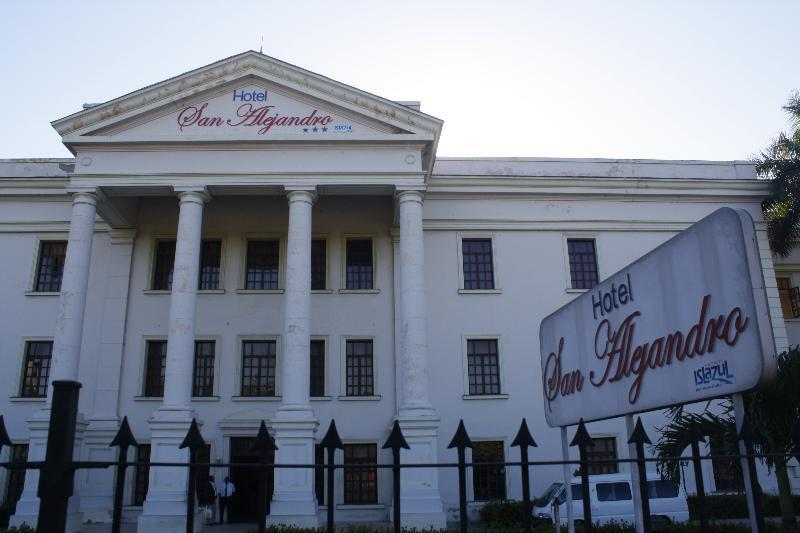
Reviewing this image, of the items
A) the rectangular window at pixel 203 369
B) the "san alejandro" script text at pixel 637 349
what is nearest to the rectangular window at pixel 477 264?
the rectangular window at pixel 203 369

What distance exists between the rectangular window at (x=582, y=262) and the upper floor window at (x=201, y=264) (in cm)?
1336

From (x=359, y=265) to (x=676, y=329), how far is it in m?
20.6

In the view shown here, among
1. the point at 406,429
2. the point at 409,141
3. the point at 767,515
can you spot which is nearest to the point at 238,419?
the point at 406,429

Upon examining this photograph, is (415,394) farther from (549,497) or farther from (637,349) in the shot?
(637,349)

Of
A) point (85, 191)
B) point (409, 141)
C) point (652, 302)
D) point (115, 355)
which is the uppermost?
point (409, 141)

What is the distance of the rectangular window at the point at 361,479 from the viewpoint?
2328 cm

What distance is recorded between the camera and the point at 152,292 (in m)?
25.2

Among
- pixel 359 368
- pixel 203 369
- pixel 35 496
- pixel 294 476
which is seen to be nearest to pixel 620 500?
pixel 294 476

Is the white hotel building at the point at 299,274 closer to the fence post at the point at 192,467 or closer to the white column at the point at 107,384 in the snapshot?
the white column at the point at 107,384

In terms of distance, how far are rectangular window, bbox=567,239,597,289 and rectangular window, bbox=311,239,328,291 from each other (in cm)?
928

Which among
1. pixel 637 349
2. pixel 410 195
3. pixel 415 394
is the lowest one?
pixel 637 349

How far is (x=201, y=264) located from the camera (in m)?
25.8

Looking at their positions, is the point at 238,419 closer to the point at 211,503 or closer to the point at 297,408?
the point at 211,503

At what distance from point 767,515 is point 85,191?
23576 mm
